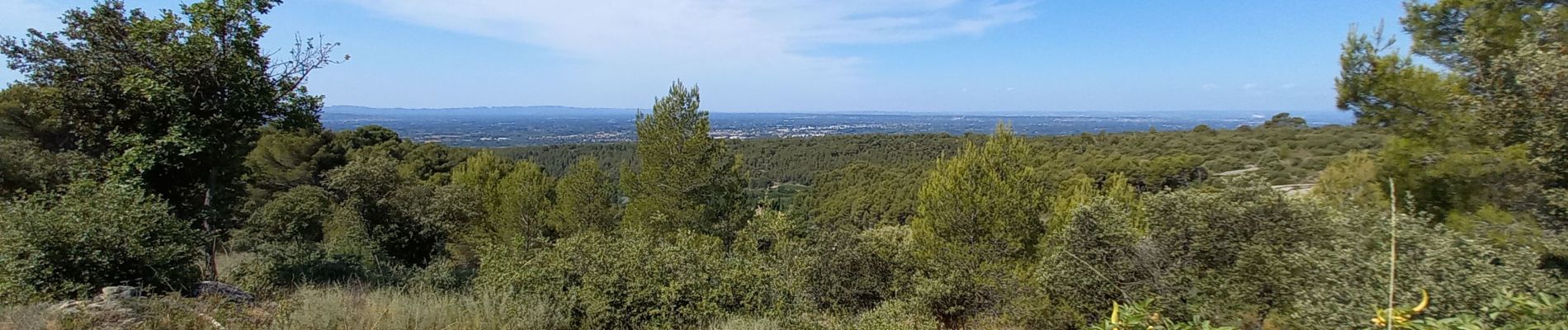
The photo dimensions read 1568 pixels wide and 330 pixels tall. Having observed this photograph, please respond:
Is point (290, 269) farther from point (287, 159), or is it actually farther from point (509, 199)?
point (287, 159)

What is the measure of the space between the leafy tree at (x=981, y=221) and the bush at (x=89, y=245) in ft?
31.9

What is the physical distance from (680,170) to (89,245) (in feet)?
32.2

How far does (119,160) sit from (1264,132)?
1943 inches

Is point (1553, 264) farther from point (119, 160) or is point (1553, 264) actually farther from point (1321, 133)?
point (1321, 133)

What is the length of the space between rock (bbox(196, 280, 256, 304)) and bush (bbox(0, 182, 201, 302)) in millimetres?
135

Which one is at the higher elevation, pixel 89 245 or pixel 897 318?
pixel 89 245

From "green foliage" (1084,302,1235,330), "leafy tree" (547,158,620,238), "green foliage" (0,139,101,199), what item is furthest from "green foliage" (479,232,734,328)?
"leafy tree" (547,158,620,238)

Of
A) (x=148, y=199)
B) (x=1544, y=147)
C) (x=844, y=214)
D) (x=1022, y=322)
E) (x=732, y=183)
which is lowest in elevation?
(x=844, y=214)

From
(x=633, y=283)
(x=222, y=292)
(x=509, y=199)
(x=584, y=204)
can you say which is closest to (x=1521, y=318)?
(x=633, y=283)

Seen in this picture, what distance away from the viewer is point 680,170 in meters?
14.1

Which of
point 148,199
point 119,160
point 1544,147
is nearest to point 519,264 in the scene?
point 148,199

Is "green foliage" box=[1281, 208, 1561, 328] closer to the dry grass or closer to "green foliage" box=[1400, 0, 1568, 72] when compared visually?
"green foliage" box=[1400, 0, 1568, 72]

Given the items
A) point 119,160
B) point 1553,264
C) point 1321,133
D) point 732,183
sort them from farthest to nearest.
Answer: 1. point 1321,133
2. point 732,183
3. point 119,160
4. point 1553,264

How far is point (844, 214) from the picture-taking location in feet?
141
